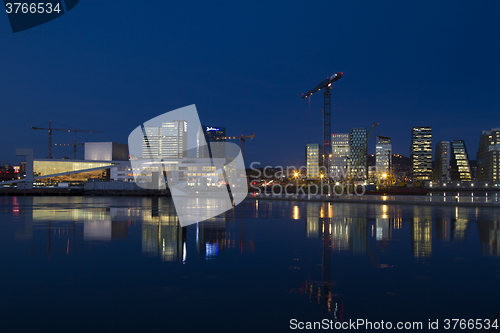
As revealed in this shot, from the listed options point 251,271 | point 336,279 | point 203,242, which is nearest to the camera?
point 336,279

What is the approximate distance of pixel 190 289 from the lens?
27.0 feet

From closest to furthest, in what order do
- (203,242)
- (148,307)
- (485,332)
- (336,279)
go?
1. (485,332)
2. (148,307)
3. (336,279)
4. (203,242)

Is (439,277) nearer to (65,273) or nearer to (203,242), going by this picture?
(203,242)

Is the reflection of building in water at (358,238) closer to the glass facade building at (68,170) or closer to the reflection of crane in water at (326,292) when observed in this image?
the reflection of crane in water at (326,292)

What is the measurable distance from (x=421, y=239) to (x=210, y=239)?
8881 mm

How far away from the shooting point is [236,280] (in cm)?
909

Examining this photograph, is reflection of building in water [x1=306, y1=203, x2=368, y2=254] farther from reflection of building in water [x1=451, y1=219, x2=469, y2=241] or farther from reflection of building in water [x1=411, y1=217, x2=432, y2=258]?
reflection of building in water [x1=451, y1=219, x2=469, y2=241]

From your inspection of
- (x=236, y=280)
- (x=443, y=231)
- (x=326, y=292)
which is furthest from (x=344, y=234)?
(x=326, y=292)

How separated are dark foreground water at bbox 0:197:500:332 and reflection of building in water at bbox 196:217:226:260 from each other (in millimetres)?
84

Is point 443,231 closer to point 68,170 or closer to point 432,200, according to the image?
point 432,200

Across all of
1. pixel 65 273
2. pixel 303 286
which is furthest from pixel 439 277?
pixel 65 273

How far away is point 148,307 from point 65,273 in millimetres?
3910

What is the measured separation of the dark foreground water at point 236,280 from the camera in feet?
21.7

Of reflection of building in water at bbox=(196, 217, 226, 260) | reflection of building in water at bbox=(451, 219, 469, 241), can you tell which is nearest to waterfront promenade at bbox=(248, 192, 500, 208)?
reflection of building in water at bbox=(451, 219, 469, 241)
